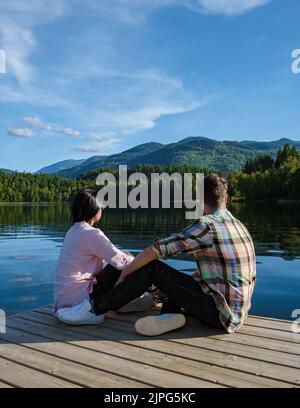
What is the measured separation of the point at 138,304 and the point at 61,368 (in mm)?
2186

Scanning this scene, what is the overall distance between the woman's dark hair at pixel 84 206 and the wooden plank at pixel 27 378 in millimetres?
2140

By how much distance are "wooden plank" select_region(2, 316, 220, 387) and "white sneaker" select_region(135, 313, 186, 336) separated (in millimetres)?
426

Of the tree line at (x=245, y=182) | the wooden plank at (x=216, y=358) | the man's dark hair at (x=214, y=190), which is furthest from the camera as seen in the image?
the tree line at (x=245, y=182)

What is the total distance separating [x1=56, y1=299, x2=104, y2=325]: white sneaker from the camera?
564cm

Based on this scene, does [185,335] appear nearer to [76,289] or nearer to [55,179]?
[76,289]

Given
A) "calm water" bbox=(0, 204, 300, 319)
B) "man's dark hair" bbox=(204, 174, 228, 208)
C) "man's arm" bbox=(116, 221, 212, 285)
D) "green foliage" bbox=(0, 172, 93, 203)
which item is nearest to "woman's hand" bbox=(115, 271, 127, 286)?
"man's arm" bbox=(116, 221, 212, 285)

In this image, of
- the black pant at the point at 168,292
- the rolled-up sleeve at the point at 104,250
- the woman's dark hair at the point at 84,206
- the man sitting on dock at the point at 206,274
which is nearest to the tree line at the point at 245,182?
the woman's dark hair at the point at 84,206

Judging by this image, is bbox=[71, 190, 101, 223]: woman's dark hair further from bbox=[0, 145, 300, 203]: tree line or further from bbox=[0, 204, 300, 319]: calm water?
bbox=[0, 145, 300, 203]: tree line

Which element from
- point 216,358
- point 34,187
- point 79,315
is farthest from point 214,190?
point 34,187

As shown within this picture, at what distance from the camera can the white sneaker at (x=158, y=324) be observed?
534 centimetres

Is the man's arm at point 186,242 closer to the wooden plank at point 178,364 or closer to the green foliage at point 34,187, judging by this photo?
Result: the wooden plank at point 178,364

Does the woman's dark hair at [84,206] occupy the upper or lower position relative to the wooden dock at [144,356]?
upper
